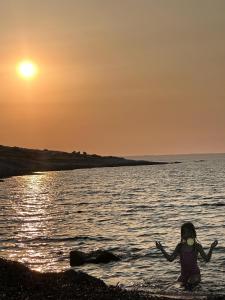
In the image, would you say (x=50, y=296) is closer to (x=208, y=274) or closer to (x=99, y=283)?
(x=99, y=283)

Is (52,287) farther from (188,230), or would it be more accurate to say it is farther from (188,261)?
(188,230)

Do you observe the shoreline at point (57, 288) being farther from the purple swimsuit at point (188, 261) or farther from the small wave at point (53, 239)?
the small wave at point (53, 239)

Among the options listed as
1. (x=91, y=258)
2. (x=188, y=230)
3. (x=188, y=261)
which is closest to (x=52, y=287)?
(x=188, y=261)

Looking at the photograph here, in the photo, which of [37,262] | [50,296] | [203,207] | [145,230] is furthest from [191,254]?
[203,207]

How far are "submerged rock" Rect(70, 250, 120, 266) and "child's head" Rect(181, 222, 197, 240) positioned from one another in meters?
12.1

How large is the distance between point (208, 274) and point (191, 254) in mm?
8351

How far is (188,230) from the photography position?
693 inches

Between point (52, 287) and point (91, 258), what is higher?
point (52, 287)

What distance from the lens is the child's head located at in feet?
57.3

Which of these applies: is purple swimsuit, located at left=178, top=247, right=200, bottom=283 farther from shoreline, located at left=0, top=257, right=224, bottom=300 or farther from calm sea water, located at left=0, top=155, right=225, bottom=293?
calm sea water, located at left=0, top=155, right=225, bottom=293

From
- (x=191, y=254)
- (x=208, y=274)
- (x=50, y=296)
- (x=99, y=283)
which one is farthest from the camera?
(x=208, y=274)

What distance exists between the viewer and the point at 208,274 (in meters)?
26.2

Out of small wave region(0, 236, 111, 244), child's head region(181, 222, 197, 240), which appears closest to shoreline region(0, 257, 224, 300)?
child's head region(181, 222, 197, 240)

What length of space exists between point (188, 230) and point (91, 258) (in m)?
13.0
